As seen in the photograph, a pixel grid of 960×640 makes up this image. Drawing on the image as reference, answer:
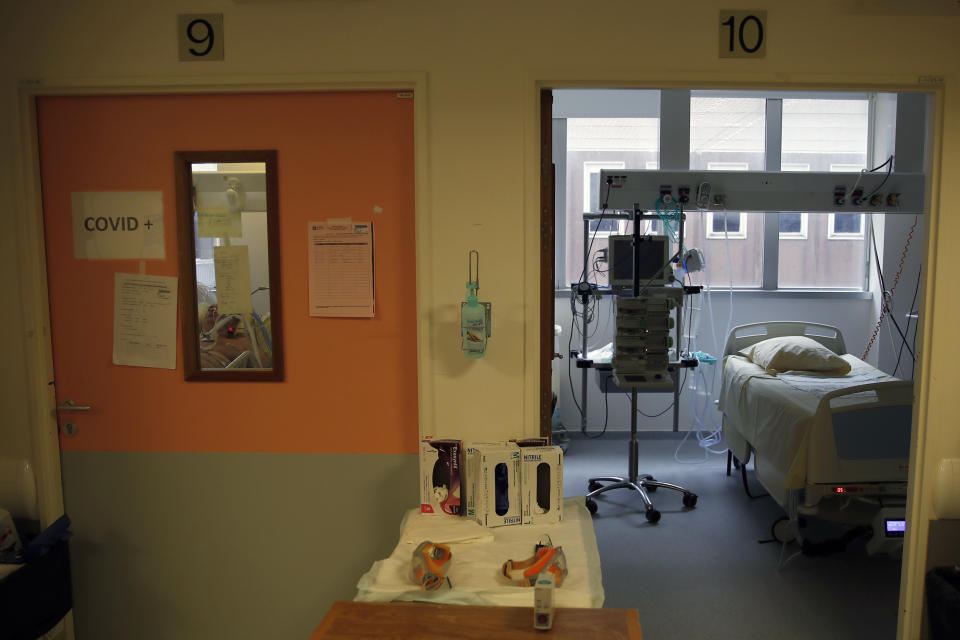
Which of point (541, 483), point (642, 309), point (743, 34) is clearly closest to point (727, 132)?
point (642, 309)

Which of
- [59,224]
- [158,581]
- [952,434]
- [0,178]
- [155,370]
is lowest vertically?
[158,581]

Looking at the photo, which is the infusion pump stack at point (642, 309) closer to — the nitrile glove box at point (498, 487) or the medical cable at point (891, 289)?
the medical cable at point (891, 289)

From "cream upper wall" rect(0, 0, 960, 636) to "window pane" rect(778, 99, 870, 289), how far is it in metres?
3.47

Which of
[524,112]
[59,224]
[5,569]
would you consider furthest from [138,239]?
[524,112]

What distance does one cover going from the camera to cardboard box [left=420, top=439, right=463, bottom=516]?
6.22 feet

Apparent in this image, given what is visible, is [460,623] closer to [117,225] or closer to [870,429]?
[117,225]

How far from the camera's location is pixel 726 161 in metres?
5.07

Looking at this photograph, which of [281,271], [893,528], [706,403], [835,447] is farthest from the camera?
[706,403]

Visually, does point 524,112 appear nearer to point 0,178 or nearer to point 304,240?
point 304,240

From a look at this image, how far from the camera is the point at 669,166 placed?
14.5 ft

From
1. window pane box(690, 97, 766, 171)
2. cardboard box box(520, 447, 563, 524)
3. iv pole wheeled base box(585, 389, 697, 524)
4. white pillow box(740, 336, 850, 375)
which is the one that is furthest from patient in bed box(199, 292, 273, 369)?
window pane box(690, 97, 766, 171)

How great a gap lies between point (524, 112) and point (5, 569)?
80.3 inches

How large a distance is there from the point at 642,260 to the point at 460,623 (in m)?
2.75

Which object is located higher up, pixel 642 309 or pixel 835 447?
pixel 642 309
